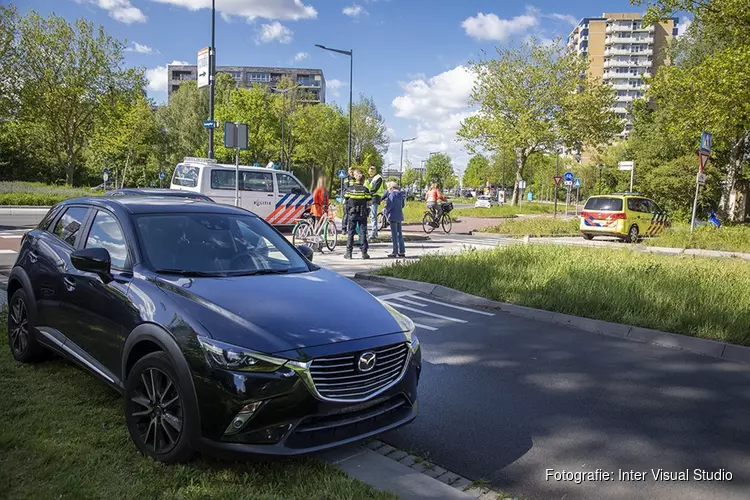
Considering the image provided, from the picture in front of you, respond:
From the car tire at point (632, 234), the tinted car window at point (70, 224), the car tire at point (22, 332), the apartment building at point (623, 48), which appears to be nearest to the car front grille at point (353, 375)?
the tinted car window at point (70, 224)

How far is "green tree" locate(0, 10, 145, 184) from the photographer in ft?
120

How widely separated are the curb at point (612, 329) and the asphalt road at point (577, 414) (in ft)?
0.59

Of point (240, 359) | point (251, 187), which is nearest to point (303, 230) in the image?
point (251, 187)

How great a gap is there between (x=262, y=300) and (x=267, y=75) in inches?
5009

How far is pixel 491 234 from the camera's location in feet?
73.5

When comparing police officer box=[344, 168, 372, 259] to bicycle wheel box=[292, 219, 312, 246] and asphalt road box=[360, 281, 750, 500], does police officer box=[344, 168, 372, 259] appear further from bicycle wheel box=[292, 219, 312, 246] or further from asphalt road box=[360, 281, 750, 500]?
asphalt road box=[360, 281, 750, 500]

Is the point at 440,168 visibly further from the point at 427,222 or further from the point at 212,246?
the point at 212,246

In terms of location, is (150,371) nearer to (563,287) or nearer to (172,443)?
(172,443)

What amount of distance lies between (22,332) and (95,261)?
74.8 inches

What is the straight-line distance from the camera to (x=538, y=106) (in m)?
40.0

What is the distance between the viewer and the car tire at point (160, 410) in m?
3.00

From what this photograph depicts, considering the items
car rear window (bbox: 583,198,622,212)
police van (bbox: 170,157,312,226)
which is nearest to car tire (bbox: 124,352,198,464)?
police van (bbox: 170,157,312,226)

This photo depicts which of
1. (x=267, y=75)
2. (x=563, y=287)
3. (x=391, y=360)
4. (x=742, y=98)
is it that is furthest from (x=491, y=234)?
(x=267, y=75)

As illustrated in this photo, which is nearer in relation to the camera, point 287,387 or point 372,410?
point 287,387
